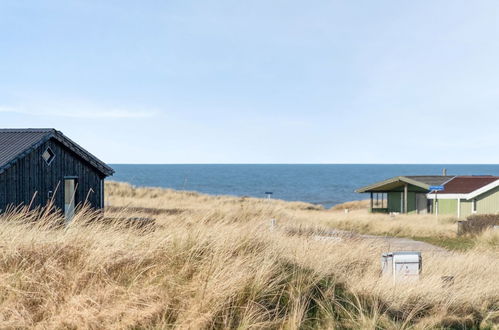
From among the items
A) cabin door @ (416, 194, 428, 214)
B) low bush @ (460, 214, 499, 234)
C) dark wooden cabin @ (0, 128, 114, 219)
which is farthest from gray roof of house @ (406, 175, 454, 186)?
dark wooden cabin @ (0, 128, 114, 219)

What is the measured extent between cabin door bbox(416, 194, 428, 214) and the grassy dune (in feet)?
87.3

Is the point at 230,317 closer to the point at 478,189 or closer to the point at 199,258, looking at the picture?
the point at 199,258

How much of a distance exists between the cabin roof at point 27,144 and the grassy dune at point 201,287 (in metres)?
12.1

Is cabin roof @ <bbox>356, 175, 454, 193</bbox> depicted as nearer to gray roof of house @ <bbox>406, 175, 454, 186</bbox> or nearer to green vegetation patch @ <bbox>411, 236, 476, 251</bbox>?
gray roof of house @ <bbox>406, 175, 454, 186</bbox>

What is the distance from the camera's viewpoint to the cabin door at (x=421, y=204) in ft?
107

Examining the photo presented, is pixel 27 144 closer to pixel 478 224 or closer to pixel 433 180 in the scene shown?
pixel 478 224

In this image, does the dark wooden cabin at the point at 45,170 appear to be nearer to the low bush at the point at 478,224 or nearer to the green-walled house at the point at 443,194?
the low bush at the point at 478,224

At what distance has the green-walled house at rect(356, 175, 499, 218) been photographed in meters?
30.0

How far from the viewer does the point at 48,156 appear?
19.7 m

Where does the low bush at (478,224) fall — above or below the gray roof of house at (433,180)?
below

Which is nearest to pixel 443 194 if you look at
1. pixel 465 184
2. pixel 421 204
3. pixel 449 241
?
pixel 465 184

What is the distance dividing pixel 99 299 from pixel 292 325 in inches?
78.5

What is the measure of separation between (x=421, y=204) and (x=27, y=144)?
2451 cm

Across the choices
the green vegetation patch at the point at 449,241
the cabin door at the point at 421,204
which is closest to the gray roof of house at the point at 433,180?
the cabin door at the point at 421,204
